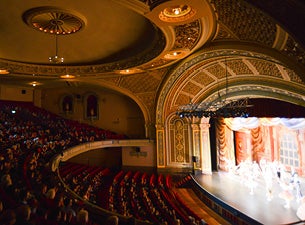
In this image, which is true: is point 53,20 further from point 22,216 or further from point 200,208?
point 200,208

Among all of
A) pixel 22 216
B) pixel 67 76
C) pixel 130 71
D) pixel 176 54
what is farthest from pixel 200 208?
pixel 67 76

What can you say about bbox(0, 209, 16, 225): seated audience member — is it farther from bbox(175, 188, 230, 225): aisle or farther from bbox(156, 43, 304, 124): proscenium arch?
bbox(175, 188, 230, 225): aisle

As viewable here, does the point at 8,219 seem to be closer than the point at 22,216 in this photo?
Yes

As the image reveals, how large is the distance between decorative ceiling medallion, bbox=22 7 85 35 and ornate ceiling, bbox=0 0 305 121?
20 mm

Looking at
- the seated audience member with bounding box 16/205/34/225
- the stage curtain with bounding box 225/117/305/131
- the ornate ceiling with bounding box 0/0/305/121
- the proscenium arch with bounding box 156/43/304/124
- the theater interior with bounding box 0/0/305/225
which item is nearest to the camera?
the seated audience member with bounding box 16/205/34/225

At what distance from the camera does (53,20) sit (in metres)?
5.16

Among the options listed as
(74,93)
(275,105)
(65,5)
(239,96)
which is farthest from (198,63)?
(74,93)

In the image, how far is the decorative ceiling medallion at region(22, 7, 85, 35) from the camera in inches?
186

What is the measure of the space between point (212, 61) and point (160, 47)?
1.91 m

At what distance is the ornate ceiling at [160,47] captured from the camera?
3.60 metres

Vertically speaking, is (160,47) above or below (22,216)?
above

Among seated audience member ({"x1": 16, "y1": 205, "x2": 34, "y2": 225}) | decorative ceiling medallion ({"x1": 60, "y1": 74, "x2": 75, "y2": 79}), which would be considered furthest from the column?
seated audience member ({"x1": 16, "y1": 205, "x2": 34, "y2": 225})

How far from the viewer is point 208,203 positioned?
7.56 m

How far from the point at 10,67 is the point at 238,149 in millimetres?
10079
